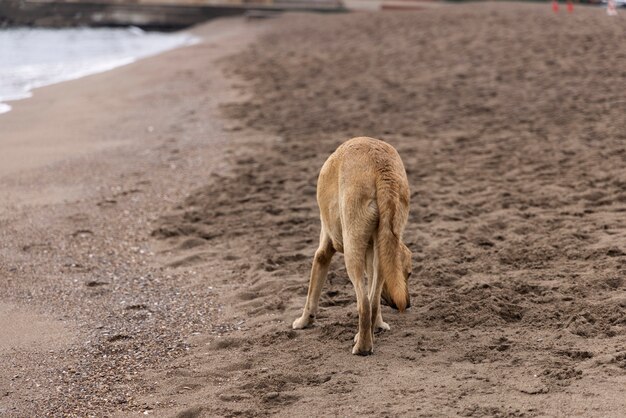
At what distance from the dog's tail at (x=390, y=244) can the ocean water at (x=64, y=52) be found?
34.3ft

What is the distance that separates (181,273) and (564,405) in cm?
365

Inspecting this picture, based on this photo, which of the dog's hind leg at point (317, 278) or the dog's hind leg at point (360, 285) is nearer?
the dog's hind leg at point (360, 285)

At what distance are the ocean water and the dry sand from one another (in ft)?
8.17

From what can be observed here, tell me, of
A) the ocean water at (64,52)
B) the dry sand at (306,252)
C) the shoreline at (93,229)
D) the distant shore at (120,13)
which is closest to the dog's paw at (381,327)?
the dry sand at (306,252)

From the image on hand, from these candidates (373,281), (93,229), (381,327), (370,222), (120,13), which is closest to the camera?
(370,222)

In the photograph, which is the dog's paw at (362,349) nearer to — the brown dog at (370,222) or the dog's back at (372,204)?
the brown dog at (370,222)

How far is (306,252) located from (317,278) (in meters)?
1.71

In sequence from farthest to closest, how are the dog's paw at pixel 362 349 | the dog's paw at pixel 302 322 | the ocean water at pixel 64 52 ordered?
the ocean water at pixel 64 52, the dog's paw at pixel 302 322, the dog's paw at pixel 362 349

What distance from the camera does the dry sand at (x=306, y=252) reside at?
16.8ft

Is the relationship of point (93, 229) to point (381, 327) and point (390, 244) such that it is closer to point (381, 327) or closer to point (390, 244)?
point (381, 327)

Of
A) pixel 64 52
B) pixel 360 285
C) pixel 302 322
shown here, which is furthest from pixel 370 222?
pixel 64 52

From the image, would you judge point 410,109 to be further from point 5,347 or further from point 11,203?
point 5,347

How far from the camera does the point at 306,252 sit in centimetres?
761

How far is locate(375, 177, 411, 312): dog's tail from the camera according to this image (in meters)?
5.06
